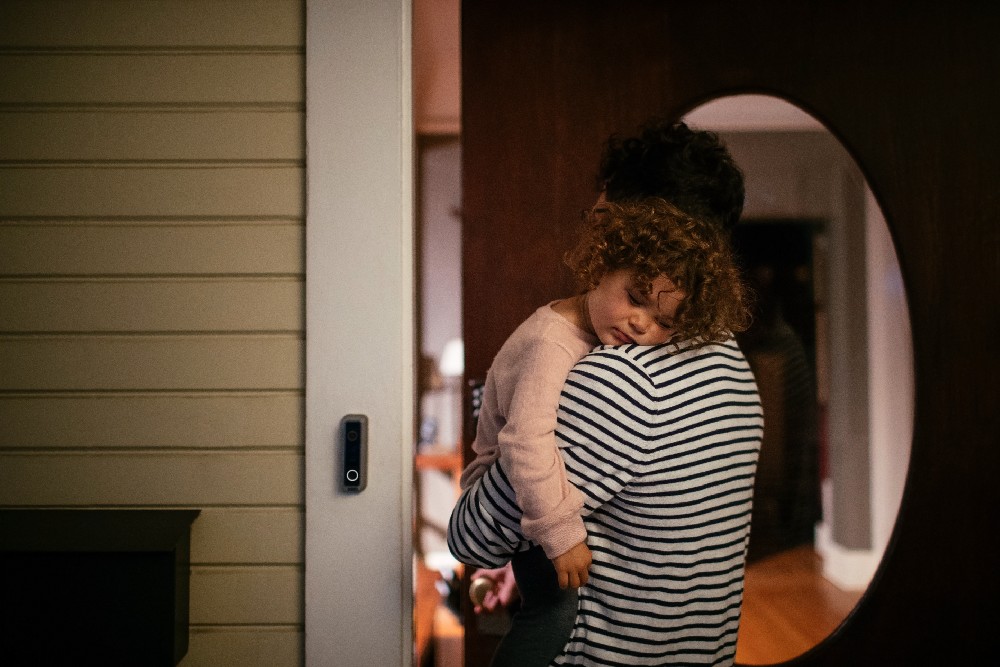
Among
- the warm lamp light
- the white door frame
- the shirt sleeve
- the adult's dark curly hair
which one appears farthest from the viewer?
the warm lamp light

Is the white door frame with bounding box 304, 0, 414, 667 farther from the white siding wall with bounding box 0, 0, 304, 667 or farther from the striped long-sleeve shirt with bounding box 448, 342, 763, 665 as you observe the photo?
the striped long-sleeve shirt with bounding box 448, 342, 763, 665

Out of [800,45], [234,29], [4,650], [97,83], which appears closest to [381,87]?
[234,29]

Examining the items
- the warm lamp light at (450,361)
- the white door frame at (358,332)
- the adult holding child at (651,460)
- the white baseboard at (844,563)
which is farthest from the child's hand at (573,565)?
the warm lamp light at (450,361)

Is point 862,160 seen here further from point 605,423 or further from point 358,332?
point 358,332

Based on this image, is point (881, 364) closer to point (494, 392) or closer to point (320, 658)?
point (494, 392)

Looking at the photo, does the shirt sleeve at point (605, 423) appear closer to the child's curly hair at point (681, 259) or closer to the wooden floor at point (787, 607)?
the child's curly hair at point (681, 259)

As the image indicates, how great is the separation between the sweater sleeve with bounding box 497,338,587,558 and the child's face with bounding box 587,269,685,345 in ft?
0.38

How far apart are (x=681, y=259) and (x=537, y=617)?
0.60m

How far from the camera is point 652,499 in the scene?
0.86 metres

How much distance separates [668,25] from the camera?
1422 millimetres

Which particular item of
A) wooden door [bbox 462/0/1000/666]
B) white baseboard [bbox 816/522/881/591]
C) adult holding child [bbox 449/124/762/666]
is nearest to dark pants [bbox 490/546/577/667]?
adult holding child [bbox 449/124/762/666]

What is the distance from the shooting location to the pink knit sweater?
0.85 m

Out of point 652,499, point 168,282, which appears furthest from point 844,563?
point 168,282

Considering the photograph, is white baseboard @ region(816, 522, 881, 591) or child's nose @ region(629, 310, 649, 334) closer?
child's nose @ region(629, 310, 649, 334)
